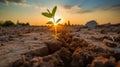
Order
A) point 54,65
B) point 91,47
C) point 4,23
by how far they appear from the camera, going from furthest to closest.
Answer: point 4,23, point 91,47, point 54,65

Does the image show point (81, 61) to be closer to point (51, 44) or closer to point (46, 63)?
point (46, 63)

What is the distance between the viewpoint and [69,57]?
10.4 feet

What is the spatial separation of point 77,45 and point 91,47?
605 mm

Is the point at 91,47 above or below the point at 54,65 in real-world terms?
above

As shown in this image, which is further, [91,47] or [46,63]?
[91,47]

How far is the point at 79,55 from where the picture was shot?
2.83m

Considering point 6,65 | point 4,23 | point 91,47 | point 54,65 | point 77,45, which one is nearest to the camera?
point 6,65

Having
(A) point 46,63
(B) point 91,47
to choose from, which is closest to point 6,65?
(A) point 46,63

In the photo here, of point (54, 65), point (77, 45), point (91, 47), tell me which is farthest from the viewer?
point (77, 45)

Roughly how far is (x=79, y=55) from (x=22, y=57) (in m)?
0.85

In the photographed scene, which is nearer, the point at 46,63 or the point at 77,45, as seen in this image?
the point at 46,63

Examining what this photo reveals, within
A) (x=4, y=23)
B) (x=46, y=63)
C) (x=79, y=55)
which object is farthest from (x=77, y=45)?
(x=4, y=23)

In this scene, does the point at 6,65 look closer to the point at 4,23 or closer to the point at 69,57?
the point at 69,57

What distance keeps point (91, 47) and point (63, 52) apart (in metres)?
0.49
